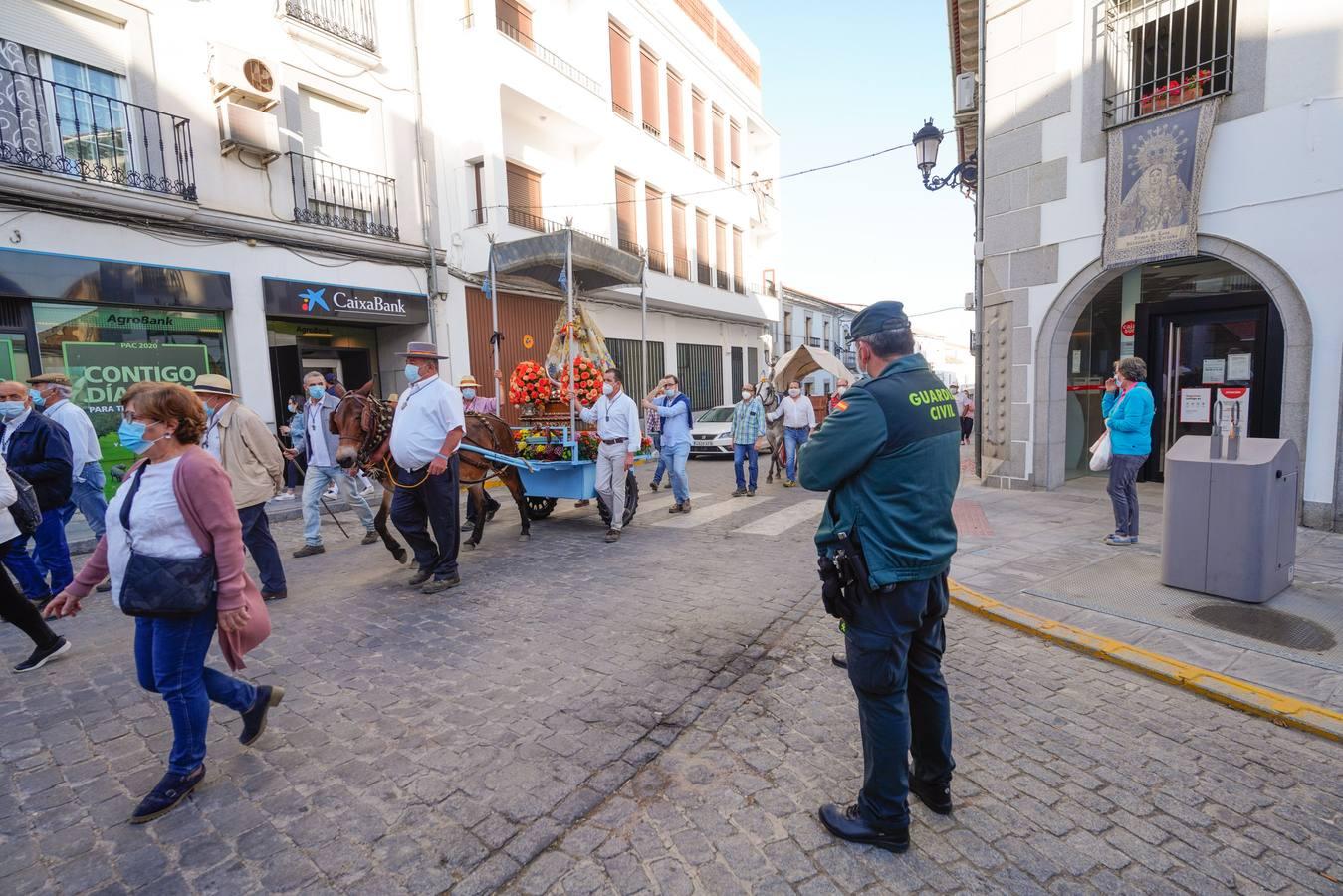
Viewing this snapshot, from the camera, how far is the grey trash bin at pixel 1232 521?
472 cm

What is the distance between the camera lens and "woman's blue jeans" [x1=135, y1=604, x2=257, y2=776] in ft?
9.01

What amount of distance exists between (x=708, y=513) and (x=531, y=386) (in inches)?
115

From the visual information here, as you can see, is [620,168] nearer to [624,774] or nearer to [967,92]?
[967,92]

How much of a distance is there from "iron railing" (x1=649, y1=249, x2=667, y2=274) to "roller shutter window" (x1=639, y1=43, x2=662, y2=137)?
3401mm

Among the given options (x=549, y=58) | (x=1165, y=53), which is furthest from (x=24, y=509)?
(x=549, y=58)

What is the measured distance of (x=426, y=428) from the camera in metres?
5.51

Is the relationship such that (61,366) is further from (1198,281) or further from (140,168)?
(1198,281)

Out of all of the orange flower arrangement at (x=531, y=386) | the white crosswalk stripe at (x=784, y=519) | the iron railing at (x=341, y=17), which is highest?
the iron railing at (x=341, y=17)

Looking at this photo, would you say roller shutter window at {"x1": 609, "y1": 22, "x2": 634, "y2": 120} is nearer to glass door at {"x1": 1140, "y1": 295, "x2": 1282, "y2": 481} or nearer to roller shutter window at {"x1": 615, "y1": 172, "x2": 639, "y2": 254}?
roller shutter window at {"x1": 615, "y1": 172, "x2": 639, "y2": 254}

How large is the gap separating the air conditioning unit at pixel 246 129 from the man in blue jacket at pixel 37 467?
6.67 m

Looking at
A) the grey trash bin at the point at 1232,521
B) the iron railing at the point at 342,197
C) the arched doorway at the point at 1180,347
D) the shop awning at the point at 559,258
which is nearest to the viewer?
the grey trash bin at the point at 1232,521

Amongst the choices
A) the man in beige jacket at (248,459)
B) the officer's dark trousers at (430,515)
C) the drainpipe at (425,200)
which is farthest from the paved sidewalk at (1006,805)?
the drainpipe at (425,200)

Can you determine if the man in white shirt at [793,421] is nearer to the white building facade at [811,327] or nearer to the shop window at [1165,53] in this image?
the shop window at [1165,53]

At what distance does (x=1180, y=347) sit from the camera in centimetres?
924
